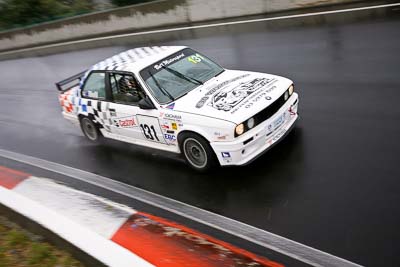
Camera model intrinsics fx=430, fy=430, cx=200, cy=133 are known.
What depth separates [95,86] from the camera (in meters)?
7.10

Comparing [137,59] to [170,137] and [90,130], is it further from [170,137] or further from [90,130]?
[90,130]

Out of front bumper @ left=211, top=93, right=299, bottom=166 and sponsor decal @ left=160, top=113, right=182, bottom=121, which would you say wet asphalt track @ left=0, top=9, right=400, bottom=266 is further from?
sponsor decal @ left=160, top=113, right=182, bottom=121

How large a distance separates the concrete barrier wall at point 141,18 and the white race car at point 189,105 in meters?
7.45

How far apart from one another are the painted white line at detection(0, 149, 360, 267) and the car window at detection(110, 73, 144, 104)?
4.04ft

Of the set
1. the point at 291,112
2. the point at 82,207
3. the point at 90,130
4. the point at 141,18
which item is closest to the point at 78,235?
the point at 82,207

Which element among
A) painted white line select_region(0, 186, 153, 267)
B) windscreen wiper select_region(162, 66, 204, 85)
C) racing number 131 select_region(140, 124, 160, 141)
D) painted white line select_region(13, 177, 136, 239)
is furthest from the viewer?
windscreen wiper select_region(162, 66, 204, 85)

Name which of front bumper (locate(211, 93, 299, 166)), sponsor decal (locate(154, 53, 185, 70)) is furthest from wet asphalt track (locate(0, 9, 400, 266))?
sponsor decal (locate(154, 53, 185, 70))

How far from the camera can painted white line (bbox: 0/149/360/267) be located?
3871mm

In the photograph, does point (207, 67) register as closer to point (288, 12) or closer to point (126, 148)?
point (126, 148)

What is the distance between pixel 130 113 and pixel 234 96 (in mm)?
1670

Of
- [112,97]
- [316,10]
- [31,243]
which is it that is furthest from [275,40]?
[31,243]

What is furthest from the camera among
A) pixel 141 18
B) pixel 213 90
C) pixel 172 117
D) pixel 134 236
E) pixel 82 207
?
pixel 141 18

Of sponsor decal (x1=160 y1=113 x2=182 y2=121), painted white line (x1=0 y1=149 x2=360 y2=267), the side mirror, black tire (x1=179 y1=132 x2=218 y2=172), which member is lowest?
painted white line (x1=0 y1=149 x2=360 y2=267)

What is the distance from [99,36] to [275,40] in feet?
32.6
